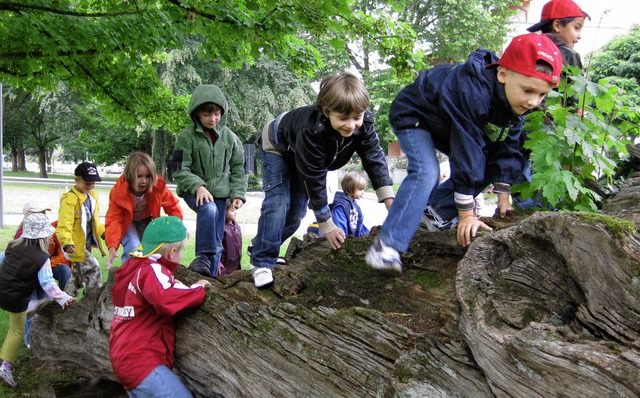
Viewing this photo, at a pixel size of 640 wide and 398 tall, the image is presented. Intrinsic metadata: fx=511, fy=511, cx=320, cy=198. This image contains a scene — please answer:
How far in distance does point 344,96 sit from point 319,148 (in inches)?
17.3

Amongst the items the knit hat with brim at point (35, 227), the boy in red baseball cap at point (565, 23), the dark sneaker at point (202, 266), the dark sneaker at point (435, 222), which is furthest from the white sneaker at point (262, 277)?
the boy in red baseball cap at point (565, 23)

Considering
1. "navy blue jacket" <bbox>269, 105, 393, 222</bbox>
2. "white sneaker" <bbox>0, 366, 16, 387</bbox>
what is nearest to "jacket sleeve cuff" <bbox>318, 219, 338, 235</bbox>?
"navy blue jacket" <bbox>269, 105, 393, 222</bbox>

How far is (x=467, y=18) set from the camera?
28.4 metres

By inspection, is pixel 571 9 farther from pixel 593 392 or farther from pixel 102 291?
pixel 102 291

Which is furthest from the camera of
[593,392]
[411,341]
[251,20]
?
[251,20]

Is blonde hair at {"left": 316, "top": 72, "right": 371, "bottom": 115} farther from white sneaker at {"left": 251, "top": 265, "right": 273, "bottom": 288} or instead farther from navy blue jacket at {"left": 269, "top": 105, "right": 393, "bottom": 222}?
white sneaker at {"left": 251, "top": 265, "right": 273, "bottom": 288}

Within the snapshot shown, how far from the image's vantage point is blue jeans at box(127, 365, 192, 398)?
10.9ft

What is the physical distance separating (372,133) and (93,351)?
10.2 feet

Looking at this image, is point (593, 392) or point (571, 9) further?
point (571, 9)

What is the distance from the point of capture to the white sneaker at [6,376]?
4.79 metres

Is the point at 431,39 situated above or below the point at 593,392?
above

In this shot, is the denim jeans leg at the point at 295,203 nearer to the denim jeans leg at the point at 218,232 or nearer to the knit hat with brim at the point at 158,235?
the denim jeans leg at the point at 218,232

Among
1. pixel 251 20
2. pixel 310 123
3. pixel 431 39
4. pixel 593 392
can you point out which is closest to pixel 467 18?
pixel 431 39

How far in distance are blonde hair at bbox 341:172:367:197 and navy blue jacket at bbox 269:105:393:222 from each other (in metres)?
1.97
